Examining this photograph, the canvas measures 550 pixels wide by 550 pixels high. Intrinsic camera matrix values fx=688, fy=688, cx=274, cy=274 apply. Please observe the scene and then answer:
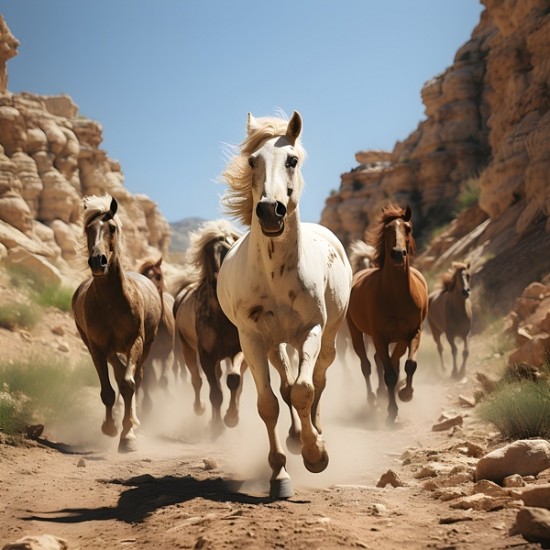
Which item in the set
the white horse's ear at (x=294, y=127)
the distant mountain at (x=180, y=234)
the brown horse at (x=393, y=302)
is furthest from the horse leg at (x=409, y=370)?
the distant mountain at (x=180, y=234)

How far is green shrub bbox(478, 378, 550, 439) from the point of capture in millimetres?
6328

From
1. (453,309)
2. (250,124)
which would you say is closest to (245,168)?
(250,124)

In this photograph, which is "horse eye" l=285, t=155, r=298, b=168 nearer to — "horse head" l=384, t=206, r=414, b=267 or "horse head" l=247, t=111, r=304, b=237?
"horse head" l=247, t=111, r=304, b=237

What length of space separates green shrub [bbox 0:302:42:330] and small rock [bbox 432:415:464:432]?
931 centimetres

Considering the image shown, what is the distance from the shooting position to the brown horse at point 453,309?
51.7 feet

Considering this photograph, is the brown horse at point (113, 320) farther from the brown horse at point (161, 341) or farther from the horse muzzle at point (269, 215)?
the horse muzzle at point (269, 215)

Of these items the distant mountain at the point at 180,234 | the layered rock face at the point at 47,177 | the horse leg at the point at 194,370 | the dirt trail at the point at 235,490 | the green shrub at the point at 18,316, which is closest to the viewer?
the dirt trail at the point at 235,490

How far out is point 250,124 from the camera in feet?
19.3

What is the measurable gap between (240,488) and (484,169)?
2201 cm

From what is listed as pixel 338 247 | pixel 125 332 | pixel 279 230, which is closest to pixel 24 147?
pixel 125 332

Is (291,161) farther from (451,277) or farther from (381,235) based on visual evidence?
(451,277)

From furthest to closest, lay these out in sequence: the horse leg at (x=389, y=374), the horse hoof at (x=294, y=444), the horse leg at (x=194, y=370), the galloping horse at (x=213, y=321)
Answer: the horse leg at (x=194, y=370), the horse leg at (x=389, y=374), the galloping horse at (x=213, y=321), the horse hoof at (x=294, y=444)

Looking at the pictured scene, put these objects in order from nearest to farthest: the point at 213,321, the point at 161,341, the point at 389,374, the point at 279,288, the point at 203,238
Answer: the point at 279,288 < the point at 213,321 < the point at 203,238 < the point at 389,374 < the point at 161,341

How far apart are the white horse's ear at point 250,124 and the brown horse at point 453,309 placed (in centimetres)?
1050
